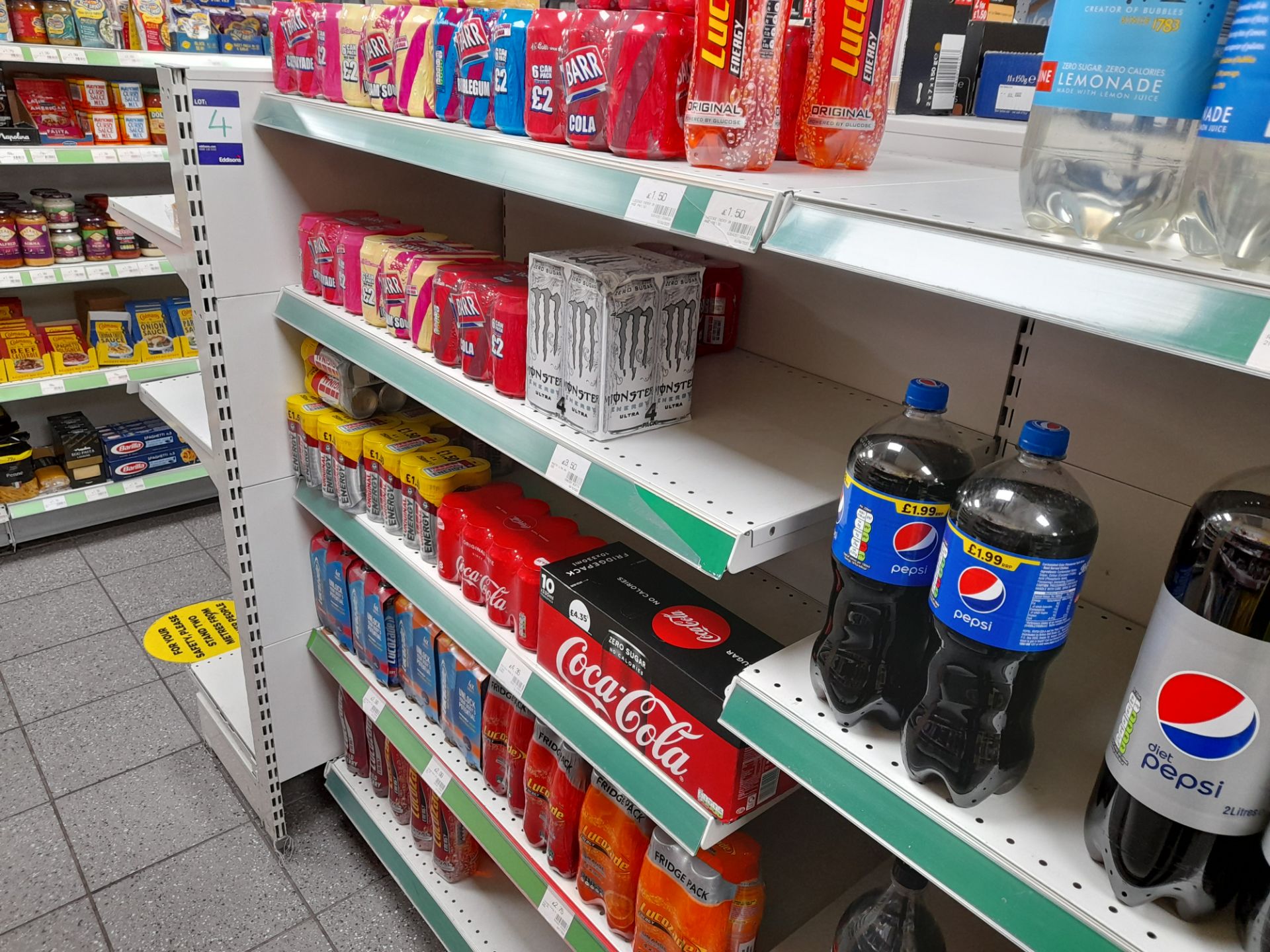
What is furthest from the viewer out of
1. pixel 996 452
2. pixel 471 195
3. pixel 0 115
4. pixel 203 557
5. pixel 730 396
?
pixel 203 557

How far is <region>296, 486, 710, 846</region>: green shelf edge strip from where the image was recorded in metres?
1.17

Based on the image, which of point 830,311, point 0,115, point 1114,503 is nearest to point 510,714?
point 830,311

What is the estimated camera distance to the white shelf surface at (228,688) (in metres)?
2.33

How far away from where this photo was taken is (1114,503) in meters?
1.08

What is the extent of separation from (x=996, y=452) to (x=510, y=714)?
3.19 ft

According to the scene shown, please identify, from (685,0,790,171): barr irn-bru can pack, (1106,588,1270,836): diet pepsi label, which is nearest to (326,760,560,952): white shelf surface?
(1106,588,1270,836): diet pepsi label

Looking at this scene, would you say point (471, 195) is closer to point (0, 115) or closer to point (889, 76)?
point (889, 76)

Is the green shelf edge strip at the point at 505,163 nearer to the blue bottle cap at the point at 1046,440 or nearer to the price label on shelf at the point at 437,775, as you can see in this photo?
the blue bottle cap at the point at 1046,440

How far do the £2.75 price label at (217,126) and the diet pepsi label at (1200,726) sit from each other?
1.82 metres

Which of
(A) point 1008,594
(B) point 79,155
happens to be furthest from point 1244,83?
(B) point 79,155

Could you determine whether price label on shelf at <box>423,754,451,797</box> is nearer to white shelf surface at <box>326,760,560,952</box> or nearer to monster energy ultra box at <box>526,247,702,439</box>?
white shelf surface at <box>326,760,560,952</box>

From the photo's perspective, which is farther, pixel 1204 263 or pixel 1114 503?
pixel 1114 503

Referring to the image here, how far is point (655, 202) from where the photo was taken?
0.92 m

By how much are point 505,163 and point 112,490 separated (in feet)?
10.5
